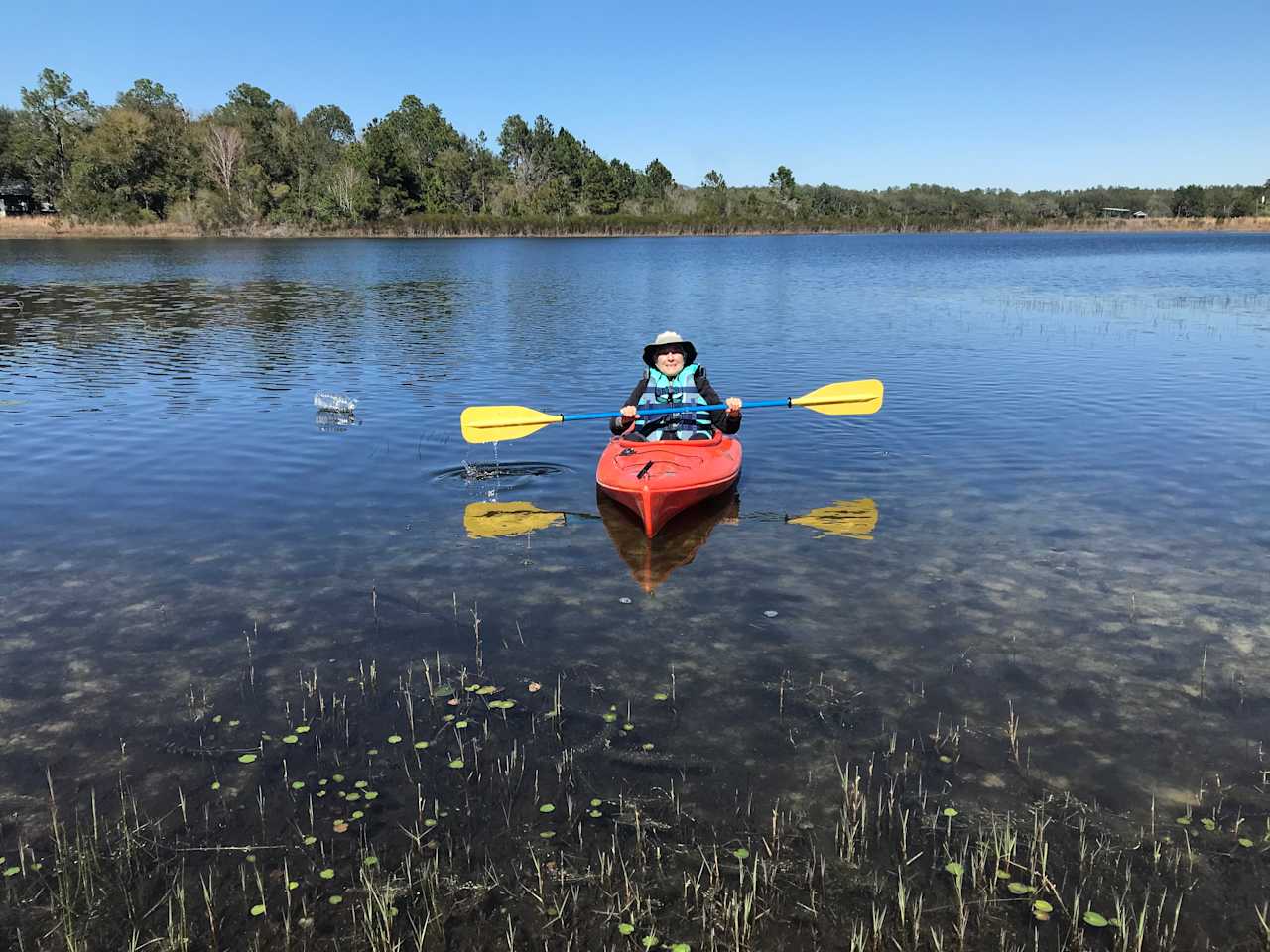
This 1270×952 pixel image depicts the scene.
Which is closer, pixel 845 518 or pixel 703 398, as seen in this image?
pixel 845 518

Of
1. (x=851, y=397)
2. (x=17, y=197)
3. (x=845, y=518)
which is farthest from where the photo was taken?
(x=17, y=197)

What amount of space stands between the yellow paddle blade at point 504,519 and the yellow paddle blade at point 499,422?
141cm

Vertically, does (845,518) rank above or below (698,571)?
above

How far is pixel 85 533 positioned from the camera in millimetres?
10922

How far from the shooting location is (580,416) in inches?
507

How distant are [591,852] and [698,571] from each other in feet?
15.7

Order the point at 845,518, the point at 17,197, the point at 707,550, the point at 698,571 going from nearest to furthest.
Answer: the point at 698,571 → the point at 707,550 → the point at 845,518 → the point at 17,197

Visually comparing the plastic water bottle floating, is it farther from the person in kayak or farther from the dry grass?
the dry grass

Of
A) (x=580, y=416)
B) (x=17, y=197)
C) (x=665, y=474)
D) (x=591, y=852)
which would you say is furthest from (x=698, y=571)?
(x=17, y=197)

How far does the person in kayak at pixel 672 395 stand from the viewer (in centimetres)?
1259

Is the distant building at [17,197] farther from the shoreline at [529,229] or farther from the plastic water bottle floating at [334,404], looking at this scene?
the plastic water bottle floating at [334,404]

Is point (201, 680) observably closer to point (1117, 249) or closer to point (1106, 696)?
point (1106, 696)

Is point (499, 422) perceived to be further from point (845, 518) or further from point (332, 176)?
point (332, 176)

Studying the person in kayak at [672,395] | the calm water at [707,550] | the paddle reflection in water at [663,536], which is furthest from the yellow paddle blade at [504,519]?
the person in kayak at [672,395]
